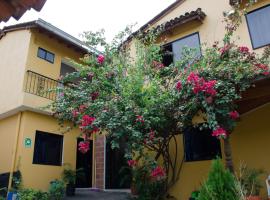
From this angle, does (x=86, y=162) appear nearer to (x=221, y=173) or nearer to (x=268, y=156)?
(x=268, y=156)

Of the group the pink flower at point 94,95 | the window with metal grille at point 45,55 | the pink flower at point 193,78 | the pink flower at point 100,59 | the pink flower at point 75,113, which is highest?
the window with metal grille at point 45,55

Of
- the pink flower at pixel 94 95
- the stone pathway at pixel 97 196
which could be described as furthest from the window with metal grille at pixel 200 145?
the pink flower at pixel 94 95

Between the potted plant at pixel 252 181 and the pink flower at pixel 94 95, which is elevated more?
the pink flower at pixel 94 95

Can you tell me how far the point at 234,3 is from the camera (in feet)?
32.6

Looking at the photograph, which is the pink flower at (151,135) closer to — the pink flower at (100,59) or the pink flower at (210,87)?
the pink flower at (210,87)

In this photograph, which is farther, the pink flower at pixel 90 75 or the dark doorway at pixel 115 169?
the dark doorway at pixel 115 169

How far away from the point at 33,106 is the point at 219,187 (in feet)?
27.8

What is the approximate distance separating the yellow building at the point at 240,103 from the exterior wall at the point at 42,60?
392cm

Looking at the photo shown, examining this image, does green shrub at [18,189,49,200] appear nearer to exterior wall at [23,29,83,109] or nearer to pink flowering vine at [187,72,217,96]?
exterior wall at [23,29,83,109]

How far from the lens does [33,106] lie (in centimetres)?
1132

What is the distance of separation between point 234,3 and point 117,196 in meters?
8.09

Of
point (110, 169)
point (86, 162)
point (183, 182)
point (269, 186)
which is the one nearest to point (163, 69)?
point (183, 182)

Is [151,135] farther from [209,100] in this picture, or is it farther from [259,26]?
[259,26]

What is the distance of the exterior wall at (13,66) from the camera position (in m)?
11.4
